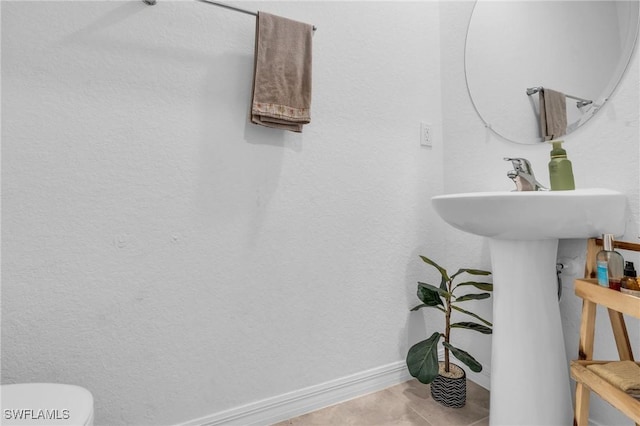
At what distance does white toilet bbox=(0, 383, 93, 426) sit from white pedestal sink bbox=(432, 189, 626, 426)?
3.27 feet

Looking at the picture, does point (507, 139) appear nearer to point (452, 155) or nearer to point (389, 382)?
point (452, 155)

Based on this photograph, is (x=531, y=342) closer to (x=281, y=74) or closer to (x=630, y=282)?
(x=630, y=282)

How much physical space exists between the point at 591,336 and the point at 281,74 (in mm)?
1209

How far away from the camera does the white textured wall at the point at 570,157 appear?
927mm

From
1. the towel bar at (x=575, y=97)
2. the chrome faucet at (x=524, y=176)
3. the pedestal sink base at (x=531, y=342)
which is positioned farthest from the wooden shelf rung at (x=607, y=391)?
the towel bar at (x=575, y=97)

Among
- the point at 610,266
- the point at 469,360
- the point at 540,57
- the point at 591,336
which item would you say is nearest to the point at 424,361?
the point at 469,360

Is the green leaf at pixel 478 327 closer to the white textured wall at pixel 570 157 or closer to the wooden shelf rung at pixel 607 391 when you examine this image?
the white textured wall at pixel 570 157

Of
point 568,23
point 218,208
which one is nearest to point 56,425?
point 218,208

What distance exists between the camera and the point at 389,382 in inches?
54.4

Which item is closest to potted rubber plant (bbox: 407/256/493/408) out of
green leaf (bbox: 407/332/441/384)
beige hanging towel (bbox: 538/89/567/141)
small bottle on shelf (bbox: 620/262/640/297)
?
green leaf (bbox: 407/332/441/384)

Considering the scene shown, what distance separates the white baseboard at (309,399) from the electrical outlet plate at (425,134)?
3.29ft

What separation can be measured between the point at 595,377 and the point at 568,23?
1.11m

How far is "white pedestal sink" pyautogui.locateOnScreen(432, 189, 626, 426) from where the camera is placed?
88cm

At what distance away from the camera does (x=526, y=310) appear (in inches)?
38.1
